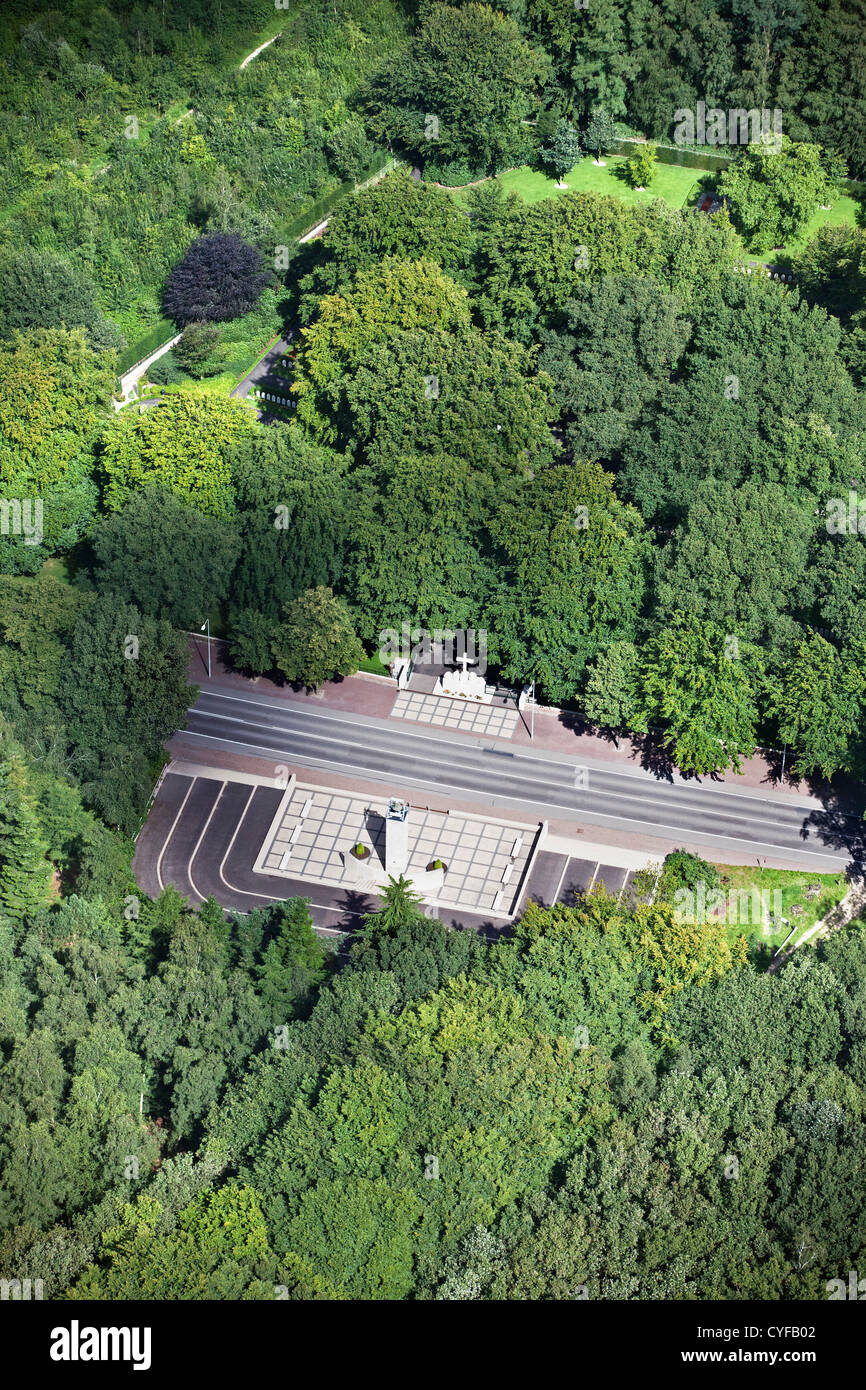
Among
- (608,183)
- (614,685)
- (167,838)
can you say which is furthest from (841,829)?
(608,183)

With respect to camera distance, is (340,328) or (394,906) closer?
(394,906)

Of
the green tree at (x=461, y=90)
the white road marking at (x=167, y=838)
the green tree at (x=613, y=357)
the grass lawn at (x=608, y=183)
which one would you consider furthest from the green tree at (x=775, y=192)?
the white road marking at (x=167, y=838)

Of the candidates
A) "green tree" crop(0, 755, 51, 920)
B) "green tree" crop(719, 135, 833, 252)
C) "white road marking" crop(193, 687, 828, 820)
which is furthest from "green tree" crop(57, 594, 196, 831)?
"green tree" crop(719, 135, 833, 252)

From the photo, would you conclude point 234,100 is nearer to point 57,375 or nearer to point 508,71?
point 508,71

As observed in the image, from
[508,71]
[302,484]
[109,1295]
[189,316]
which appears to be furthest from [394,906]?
[508,71]

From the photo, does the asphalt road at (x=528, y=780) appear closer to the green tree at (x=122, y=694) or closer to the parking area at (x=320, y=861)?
the parking area at (x=320, y=861)

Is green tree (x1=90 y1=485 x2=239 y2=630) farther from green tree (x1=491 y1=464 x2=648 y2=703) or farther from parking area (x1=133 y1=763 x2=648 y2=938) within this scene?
green tree (x1=491 y1=464 x2=648 y2=703)
